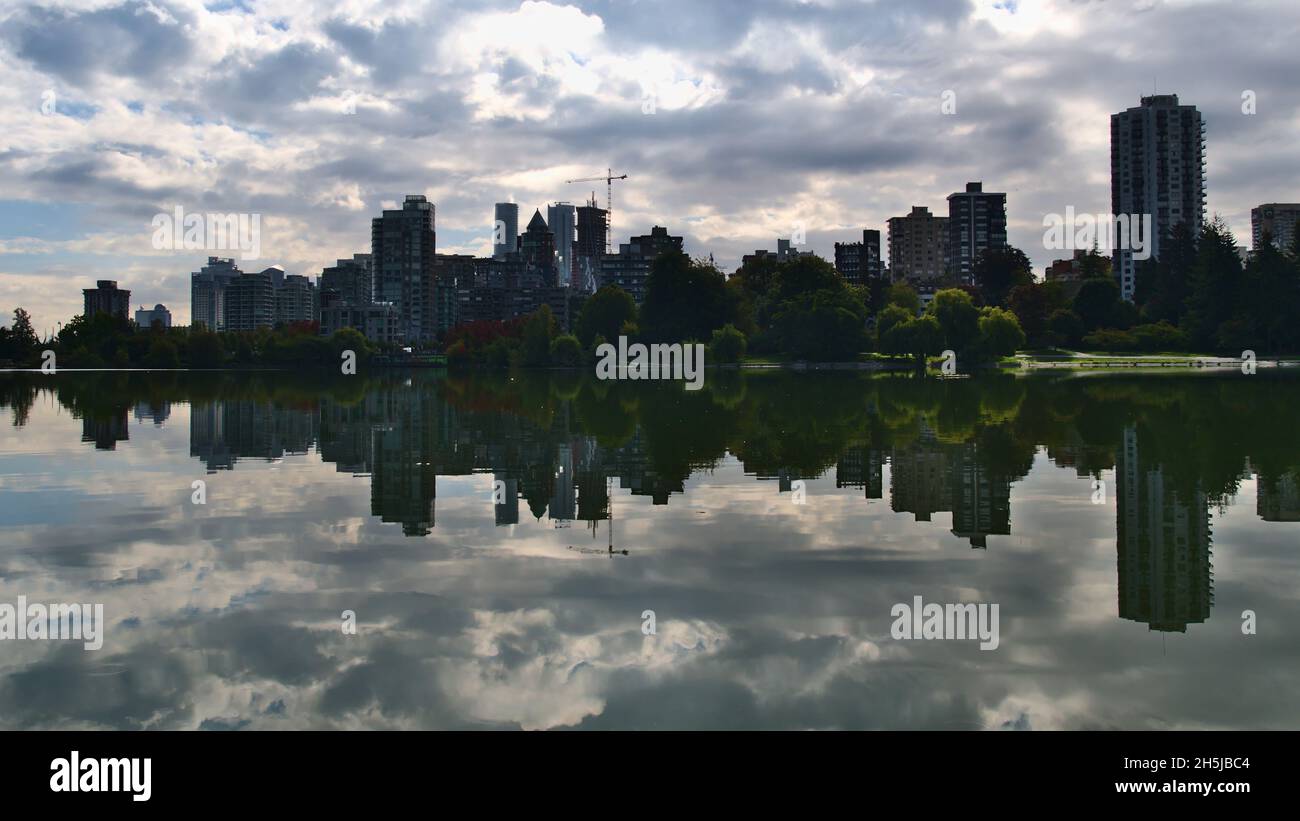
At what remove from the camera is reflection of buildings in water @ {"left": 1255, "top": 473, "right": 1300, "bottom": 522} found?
1831 centimetres

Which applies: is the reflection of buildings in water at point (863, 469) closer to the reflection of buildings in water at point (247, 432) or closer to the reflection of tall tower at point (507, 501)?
the reflection of tall tower at point (507, 501)

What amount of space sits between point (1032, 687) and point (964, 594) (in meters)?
3.42

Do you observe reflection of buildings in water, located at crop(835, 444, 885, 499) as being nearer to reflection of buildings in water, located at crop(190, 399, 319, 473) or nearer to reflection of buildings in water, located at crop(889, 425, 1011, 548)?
reflection of buildings in water, located at crop(889, 425, 1011, 548)

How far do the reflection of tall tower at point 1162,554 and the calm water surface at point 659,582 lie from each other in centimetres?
8

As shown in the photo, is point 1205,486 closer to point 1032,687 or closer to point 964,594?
point 964,594

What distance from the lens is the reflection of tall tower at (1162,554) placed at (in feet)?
40.1

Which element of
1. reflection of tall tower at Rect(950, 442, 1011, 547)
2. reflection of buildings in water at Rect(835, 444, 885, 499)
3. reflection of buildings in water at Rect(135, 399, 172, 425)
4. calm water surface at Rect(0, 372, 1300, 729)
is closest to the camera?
calm water surface at Rect(0, 372, 1300, 729)

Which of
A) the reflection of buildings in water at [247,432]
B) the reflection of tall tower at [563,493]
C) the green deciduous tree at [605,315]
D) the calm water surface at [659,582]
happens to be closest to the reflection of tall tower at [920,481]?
the calm water surface at [659,582]

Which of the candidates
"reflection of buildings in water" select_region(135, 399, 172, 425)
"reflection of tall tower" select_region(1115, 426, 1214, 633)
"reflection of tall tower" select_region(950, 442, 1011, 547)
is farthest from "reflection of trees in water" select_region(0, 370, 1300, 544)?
"reflection of tall tower" select_region(1115, 426, 1214, 633)

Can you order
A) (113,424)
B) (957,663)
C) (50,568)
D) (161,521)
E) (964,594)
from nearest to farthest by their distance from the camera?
1. (957,663)
2. (964,594)
3. (50,568)
4. (161,521)
5. (113,424)

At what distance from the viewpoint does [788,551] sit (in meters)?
15.8

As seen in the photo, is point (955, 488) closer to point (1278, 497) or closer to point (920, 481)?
point (920, 481)

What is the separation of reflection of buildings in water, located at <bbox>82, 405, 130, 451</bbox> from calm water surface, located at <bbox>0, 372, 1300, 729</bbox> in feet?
11.2
